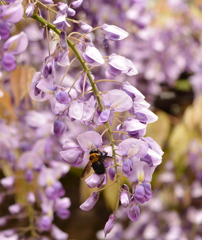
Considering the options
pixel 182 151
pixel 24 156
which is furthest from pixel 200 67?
pixel 24 156

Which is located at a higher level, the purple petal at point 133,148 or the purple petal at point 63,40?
the purple petal at point 63,40

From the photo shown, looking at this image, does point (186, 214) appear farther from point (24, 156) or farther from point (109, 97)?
point (109, 97)

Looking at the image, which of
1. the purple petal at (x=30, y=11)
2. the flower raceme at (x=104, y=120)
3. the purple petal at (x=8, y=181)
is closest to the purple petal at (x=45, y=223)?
the purple petal at (x=8, y=181)

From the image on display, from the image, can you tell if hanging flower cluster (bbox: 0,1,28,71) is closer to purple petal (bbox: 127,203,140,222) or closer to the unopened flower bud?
the unopened flower bud

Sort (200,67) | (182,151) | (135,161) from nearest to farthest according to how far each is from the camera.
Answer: (135,161)
(182,151)
(200,67)

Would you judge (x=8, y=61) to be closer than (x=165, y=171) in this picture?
Yes

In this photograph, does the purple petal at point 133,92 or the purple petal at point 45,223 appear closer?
the purple petal at point 133,92

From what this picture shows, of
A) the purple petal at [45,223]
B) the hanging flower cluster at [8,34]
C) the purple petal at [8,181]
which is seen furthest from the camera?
the purple petal at [8,181]

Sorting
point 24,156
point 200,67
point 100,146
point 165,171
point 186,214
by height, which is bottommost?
point 186,214

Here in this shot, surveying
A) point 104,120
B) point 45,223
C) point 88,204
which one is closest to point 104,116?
point 104,120

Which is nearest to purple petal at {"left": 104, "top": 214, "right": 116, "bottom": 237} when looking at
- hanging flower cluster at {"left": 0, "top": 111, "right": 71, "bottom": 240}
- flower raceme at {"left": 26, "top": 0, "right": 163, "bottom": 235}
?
flower raceme at {"left": 26, "top": 0, "right": 163, "bottom": 235}

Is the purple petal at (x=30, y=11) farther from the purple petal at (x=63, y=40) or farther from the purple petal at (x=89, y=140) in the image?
the purple petal at (x=89, y=140)
